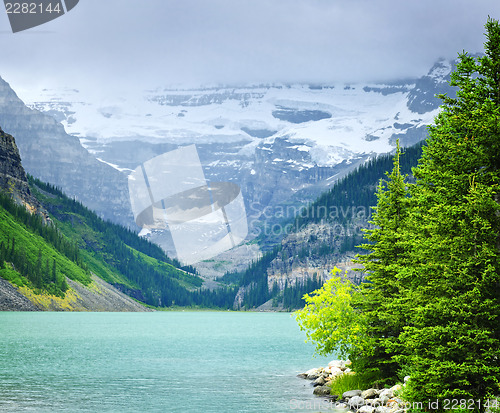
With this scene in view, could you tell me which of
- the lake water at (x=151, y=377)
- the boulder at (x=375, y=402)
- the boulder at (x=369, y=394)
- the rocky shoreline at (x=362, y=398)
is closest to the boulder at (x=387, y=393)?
the rocky shoreline at (x=362, y=398)

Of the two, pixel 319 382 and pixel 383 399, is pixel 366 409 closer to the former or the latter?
pixel 383 399

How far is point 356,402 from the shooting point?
40344 mm

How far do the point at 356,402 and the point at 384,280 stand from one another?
29.7 ft

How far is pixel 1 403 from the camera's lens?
42.8 metres

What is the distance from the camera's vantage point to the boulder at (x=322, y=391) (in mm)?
47594

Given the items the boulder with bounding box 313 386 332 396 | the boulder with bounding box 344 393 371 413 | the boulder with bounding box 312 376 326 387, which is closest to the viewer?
the boulder with bounding box 344 393 371 413

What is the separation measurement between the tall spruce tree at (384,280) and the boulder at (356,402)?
3.24 meters

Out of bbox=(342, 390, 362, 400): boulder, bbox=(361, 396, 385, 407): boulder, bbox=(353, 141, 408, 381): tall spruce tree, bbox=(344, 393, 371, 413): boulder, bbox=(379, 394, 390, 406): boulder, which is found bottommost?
bbox=(342, 390, 362, 400): boulder

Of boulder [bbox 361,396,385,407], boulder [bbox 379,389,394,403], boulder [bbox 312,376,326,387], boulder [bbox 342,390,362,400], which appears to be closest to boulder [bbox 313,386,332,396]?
boulder [bbox 312,376,326,387]

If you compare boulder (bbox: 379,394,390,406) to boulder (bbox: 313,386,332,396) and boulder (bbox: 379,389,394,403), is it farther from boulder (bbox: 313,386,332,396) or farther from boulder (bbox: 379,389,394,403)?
boulder (bbox: 313,386,332,396)

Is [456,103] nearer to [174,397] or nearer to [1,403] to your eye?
[174,397]

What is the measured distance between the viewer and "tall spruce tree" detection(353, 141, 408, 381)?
40.4 m

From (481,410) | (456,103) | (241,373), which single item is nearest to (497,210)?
(456,103)

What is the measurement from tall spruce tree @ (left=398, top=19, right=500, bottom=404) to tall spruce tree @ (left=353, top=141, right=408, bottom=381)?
10812 millimetres
